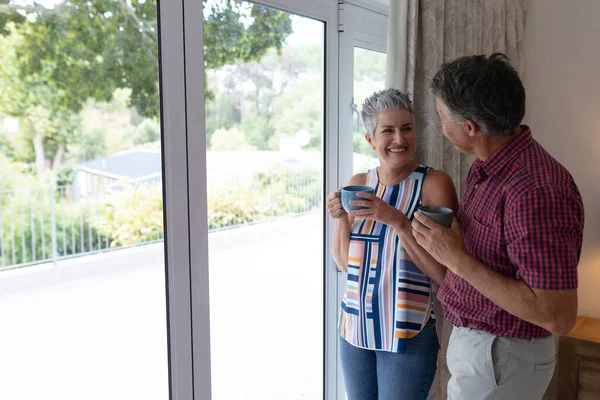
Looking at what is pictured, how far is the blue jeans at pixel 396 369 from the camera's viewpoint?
5.43 ft

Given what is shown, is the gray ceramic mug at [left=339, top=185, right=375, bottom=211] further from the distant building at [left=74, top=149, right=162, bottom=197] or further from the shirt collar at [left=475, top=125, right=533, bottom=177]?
the distant building at [left=74, top=149, right=162, bottom=197]

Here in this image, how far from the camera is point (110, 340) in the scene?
1646mm

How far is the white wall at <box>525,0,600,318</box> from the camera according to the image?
9.89ft

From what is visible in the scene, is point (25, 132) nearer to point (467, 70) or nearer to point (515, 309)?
point (467, 70)

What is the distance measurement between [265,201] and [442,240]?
86cm

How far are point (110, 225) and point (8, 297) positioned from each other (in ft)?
1.09

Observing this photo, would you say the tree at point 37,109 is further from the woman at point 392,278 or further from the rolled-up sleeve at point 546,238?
the rolled-up sleeve at point 546,238

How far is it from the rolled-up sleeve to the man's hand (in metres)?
0.16

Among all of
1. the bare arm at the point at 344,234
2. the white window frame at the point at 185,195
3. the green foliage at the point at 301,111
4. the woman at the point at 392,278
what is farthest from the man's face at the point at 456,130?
the green foliage at the point at 301,111

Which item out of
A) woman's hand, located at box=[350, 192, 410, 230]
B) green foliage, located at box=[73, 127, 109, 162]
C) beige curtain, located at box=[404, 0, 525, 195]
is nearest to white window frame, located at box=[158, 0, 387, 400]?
green foliage, located at box=[73, 127, 109, 162]

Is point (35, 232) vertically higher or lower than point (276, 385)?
higher

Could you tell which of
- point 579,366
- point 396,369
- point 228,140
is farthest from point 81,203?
point 579,366

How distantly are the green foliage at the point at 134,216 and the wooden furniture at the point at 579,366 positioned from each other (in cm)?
216

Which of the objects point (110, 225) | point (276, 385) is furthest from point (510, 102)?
point (276, 385)
